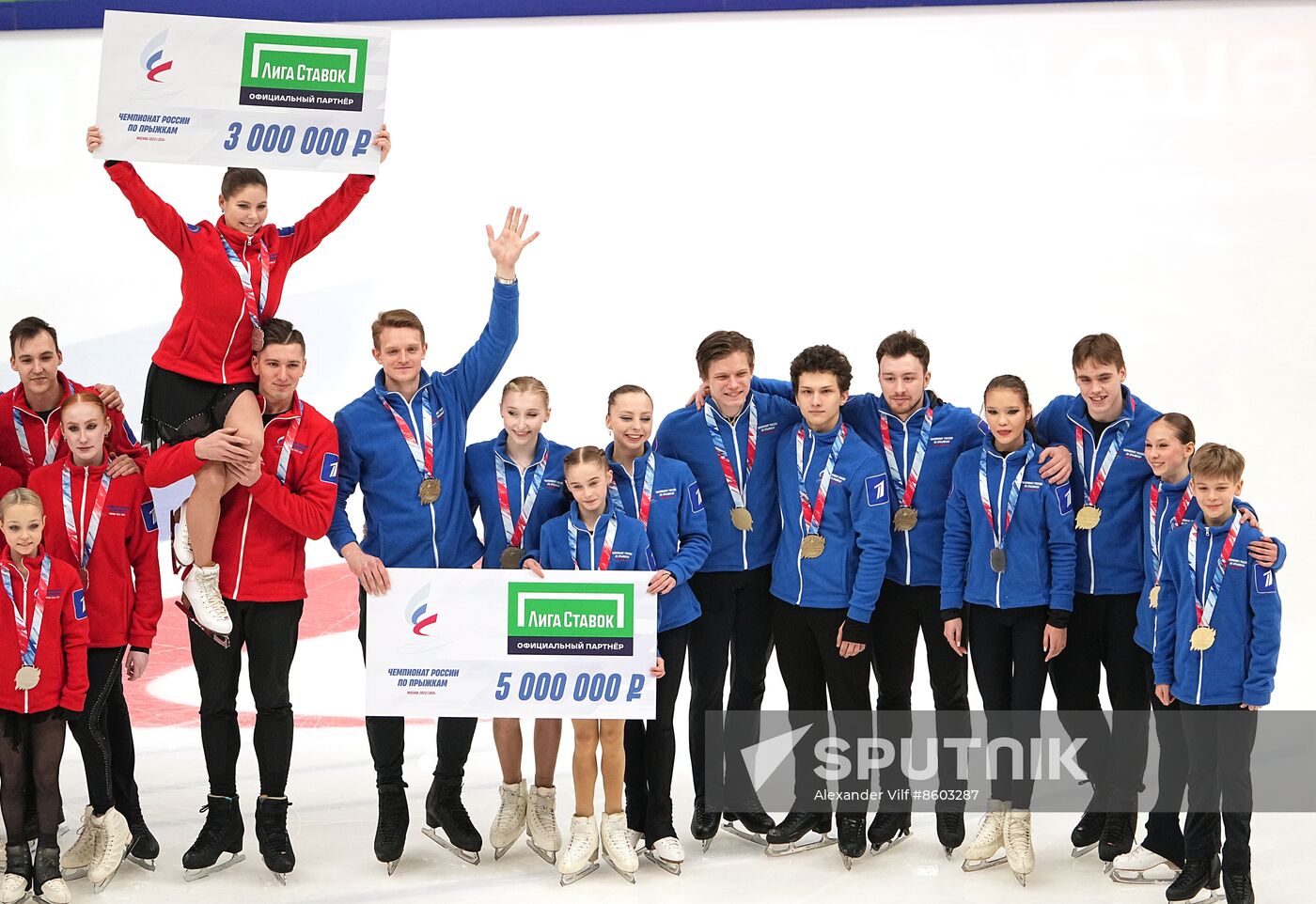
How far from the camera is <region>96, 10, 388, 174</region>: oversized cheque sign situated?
4.39 metres

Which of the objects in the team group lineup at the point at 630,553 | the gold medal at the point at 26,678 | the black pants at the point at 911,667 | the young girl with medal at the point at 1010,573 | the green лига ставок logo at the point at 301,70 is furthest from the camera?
the green лига ставок logo at the point at 301,70

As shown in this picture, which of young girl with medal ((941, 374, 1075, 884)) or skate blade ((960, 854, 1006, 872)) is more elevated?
young girl with medal ((941, 374, 1075, 884))

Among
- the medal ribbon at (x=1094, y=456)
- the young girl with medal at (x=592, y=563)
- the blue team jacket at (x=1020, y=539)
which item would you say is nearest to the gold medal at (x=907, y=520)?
the blue team jacket at (x=1020, y=539)

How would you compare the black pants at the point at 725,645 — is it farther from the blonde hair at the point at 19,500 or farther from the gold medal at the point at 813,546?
the blonde hair at the point at 19,500

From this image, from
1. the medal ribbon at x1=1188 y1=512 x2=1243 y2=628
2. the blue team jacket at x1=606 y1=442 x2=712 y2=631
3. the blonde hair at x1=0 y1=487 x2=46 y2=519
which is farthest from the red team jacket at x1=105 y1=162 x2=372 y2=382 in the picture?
the medal ribbon at x1=1188 y1=512 x2=1243 y2=628

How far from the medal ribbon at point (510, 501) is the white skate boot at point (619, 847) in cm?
90

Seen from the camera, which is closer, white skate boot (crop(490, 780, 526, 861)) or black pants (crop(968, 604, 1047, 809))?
black pants (crop(968, 604, 1047, 809))

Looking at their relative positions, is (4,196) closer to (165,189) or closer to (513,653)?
(165,189)

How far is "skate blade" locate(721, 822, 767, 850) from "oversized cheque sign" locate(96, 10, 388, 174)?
8.31 feet

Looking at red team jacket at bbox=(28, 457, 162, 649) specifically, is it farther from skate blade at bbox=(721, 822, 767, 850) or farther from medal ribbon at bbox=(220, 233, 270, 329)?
skate blade at bbox=(721, 822, 767, 850)

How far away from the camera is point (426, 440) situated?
13.7ft

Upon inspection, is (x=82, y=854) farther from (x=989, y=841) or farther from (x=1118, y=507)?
(x=1118, y=507)

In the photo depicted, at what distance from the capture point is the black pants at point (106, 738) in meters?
4.06

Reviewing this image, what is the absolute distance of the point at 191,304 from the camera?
4352mm
